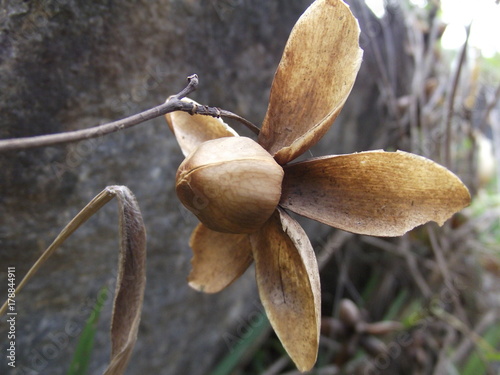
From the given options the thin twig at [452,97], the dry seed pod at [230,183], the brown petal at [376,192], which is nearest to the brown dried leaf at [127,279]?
the dry seed pod at [230,183]

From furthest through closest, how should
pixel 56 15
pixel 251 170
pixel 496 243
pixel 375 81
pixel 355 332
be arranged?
1. pixel 496 243
2. pixel 375 81
3. pixel 355 332
4. pixel 56 15
5. pixel 251 170

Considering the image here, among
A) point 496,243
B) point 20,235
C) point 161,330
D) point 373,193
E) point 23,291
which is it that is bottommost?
point 496,243

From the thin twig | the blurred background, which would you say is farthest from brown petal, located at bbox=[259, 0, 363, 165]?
the thin twig

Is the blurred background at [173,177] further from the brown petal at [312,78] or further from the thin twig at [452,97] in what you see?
the brown petal at [312,78]

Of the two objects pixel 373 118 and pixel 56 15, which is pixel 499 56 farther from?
pixel 56 15

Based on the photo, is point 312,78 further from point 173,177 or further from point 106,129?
point 173,177

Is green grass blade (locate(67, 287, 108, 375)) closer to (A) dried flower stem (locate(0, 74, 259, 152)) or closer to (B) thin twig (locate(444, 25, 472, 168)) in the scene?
(A) dried flower stem (locate(0, 74, 259, 152))

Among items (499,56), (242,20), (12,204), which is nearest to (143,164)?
(12,204)

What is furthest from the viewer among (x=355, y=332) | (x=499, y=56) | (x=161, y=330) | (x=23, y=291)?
(x=499, y=56)
